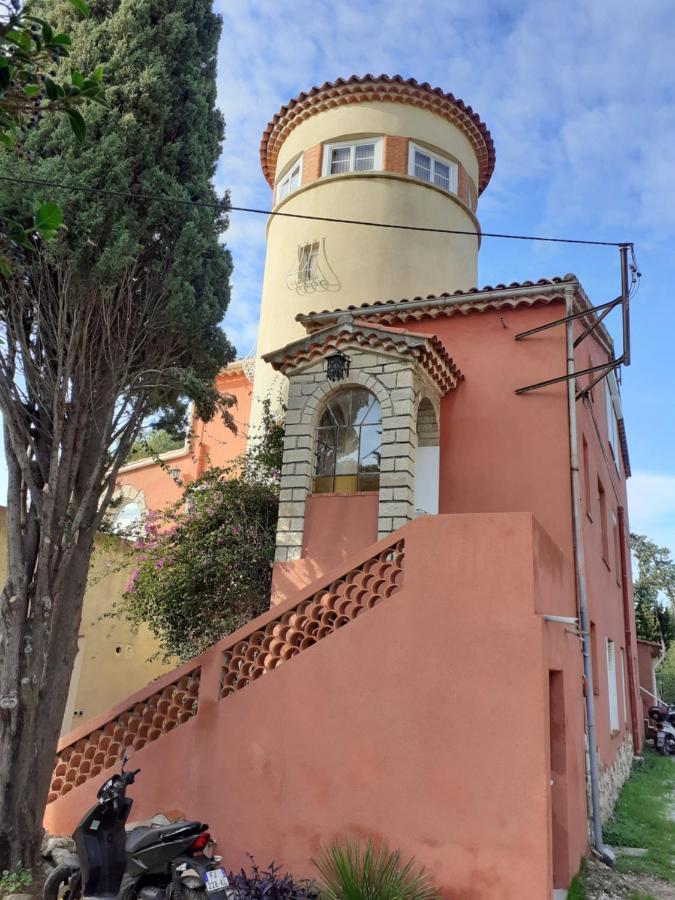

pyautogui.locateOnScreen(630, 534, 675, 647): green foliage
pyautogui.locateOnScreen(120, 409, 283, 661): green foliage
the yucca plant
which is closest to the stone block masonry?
pyautogui.locateOnScreen(120, 409, 283, 661): green foliage

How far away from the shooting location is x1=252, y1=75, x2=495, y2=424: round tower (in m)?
14.2

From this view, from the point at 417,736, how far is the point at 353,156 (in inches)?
504

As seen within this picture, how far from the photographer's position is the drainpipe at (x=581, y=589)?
7.93m

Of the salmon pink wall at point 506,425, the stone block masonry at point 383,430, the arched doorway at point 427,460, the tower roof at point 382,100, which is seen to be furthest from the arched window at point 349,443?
the tower roof at point 382,100

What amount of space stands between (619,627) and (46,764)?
12.8m

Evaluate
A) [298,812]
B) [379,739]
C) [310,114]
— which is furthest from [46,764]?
[310,114]

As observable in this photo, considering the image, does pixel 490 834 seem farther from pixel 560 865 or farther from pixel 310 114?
pixel 310 114

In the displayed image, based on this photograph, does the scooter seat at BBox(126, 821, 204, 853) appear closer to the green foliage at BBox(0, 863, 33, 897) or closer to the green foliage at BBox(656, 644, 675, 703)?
the green foliage at BBox(0, 863, 33, 897)

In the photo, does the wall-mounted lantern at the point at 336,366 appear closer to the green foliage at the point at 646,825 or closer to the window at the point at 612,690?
the green foliage at the point at 646,825

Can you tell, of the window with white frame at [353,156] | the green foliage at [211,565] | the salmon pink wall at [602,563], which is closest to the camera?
the green foliage at [211,565]

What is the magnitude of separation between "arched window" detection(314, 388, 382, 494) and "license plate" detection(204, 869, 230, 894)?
5.14 meters

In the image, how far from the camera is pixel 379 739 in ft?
20.1

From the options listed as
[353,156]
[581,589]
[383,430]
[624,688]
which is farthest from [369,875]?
[353,156]

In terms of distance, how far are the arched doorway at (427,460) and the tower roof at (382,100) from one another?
857 centimetres
